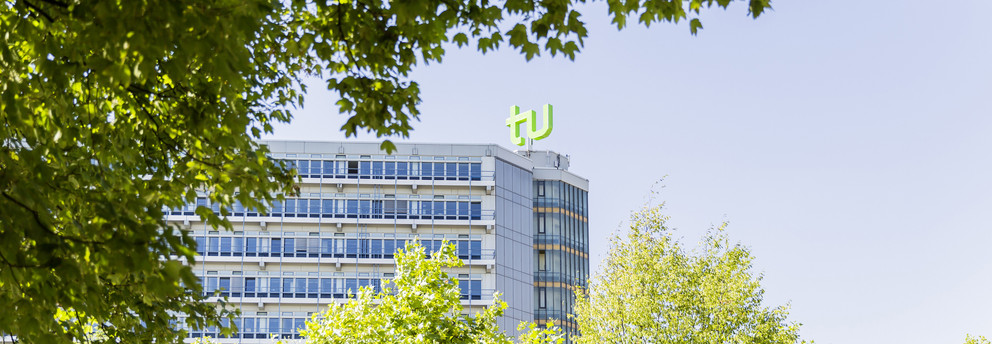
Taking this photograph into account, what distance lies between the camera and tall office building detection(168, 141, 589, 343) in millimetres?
80000

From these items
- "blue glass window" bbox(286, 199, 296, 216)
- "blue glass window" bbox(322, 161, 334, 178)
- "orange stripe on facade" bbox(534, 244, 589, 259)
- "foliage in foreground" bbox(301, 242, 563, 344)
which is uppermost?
"blue glass window" bbox(322, 161, 334, 178)

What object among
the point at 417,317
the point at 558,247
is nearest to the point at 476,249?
the point at 558,247

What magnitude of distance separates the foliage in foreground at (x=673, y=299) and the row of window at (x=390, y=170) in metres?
50.8

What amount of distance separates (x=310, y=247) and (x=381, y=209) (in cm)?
631

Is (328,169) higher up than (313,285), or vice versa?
(328,169)

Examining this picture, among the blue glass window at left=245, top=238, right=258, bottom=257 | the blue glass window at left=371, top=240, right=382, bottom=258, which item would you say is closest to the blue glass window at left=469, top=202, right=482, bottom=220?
the blue glass window at left=371, top=240, right=382, bottom=258

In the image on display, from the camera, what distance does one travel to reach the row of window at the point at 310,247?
80.6m

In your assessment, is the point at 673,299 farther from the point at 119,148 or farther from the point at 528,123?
the point at 528,123

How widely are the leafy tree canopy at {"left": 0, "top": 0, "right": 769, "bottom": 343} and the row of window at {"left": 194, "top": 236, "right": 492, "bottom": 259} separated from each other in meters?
70.3

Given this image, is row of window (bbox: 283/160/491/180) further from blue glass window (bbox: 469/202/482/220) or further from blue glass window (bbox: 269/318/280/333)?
blue glass window (bbox: 269/318/280/333)

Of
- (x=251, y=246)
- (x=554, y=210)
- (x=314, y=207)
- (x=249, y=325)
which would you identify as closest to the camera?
(x=249, y=325)

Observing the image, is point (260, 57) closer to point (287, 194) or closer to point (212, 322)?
point (287, 194)

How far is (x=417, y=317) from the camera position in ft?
66.0

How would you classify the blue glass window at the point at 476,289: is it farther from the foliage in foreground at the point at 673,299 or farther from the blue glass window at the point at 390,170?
the foliage in foreground at the point at 673,299
